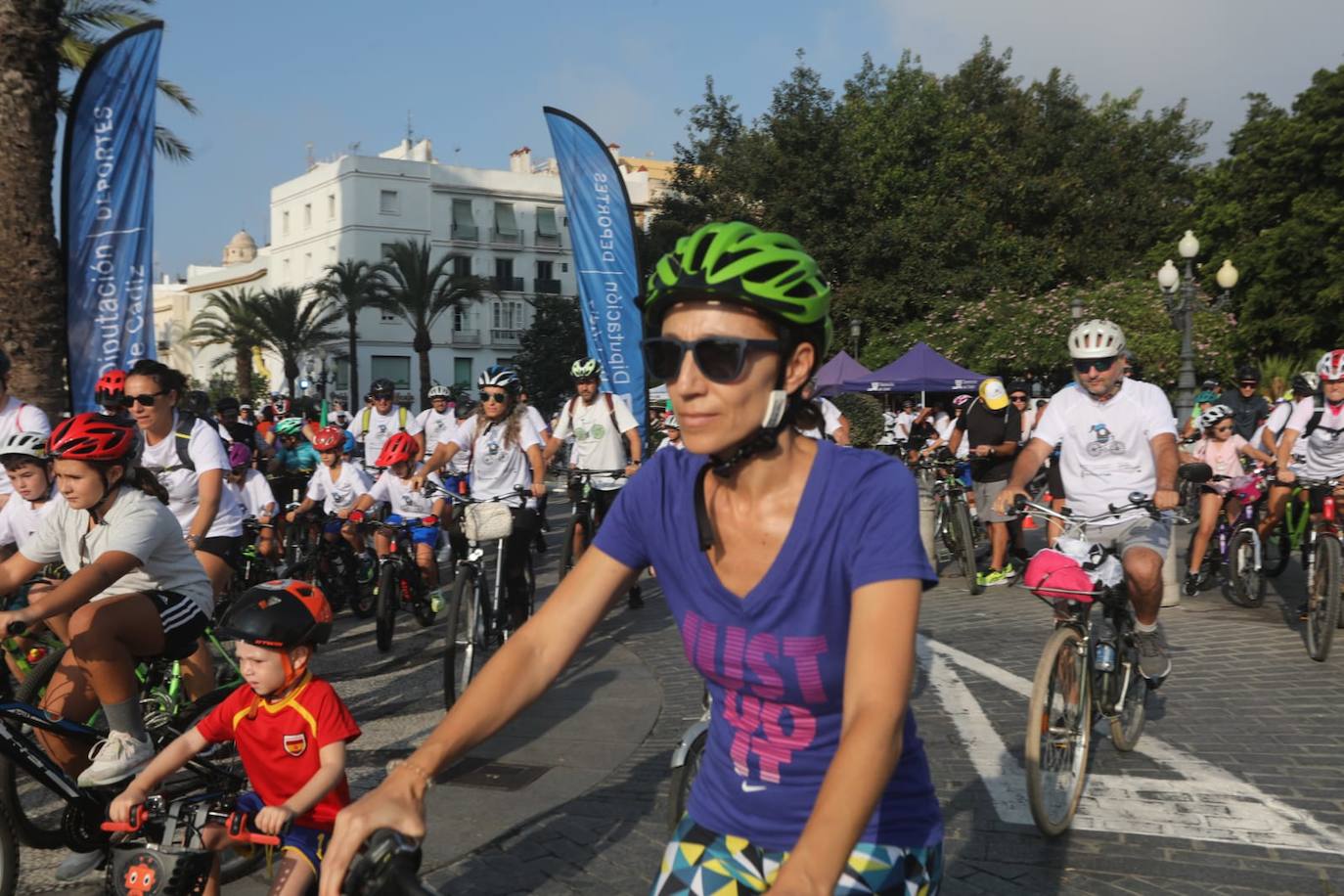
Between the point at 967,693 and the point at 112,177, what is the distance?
8.46m

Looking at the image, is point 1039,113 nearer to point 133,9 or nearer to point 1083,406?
point 133,9

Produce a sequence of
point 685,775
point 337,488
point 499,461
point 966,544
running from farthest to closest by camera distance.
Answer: point 966,544 < point 337,488 < point 499,461 < point 685,775

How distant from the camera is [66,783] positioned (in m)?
4.07

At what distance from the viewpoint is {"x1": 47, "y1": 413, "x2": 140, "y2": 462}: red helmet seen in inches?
167

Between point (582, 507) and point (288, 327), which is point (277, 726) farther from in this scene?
point (288, 327)

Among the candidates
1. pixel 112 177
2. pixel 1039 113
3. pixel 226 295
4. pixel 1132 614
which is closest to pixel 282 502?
pixel 112 177

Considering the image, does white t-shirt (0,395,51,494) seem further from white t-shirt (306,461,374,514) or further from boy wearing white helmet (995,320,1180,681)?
boy wearing white helmet (995,320,1180,681)

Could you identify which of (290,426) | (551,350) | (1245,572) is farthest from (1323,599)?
(551,350)

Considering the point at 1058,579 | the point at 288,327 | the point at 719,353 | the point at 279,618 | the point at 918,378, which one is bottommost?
the point at 1058,579

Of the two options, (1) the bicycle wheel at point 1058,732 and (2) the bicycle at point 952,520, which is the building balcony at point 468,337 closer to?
(2) the bicycle at point 952,520

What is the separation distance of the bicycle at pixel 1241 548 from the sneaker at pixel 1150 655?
4959 mm

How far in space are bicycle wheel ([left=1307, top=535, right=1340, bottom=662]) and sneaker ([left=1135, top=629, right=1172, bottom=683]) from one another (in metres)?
2.66

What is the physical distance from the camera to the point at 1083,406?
6.21m

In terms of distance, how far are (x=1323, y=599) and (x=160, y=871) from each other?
7396 millimetres
